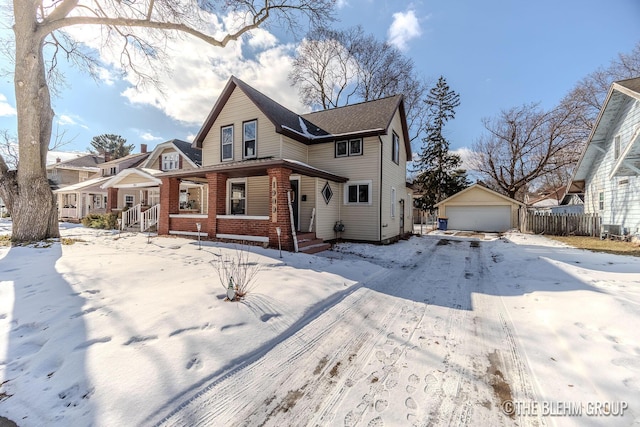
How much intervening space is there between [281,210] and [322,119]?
8.46 m

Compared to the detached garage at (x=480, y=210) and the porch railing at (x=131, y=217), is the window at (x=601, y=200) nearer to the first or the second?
the detached garage at (x=480, y=210)

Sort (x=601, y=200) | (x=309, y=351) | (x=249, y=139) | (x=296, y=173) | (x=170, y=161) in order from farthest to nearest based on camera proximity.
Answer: (x=170, y=161) → (x=601, y=200) → (x=249, y=139) → (x=296, y=173) → (x=309, y=351)

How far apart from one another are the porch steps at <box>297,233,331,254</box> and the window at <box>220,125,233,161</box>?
6318mm

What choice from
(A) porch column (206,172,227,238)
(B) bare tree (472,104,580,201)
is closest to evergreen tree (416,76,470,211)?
(B) bare tree (472,104,580,201)

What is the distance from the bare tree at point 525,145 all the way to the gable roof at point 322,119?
19004 mm

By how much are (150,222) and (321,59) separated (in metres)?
19.4

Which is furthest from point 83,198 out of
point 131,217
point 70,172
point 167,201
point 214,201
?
point 214,201

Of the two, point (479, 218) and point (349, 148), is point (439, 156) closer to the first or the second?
point (479, 218)

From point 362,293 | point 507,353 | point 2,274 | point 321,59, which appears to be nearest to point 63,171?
point 321,59

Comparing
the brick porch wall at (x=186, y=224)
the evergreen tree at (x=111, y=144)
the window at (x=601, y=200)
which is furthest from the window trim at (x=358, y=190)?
the evergreen tree at (x=111, y=144)

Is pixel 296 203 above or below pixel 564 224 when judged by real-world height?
above

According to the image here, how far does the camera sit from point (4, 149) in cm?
1577

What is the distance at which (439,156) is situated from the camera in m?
27.7

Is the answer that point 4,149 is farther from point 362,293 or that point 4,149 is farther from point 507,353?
point 507,353
